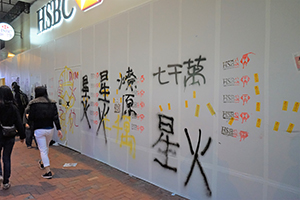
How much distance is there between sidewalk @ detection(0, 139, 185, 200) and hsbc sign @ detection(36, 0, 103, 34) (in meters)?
4.20

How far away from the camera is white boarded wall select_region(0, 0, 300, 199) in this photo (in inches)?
108

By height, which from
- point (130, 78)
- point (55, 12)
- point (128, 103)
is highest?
point (55, 12)

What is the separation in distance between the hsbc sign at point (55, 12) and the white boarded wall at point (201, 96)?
3.07 ft

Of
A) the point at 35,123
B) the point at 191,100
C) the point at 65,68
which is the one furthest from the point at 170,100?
the point at 65,68

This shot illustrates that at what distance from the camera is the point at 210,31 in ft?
11.0


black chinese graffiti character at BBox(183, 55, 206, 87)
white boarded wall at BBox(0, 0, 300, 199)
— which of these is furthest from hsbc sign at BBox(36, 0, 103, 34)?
black chinese graffiti character at BBox(183, 55, 206, 87)

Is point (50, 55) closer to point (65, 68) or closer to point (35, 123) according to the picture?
point (65, 68)

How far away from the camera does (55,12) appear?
8141 mm

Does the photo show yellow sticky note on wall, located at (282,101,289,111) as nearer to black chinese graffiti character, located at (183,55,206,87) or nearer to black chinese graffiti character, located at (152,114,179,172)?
black chinese graffiti character, located at (183,55,206,87)

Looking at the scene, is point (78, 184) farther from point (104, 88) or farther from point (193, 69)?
point (193, 69)

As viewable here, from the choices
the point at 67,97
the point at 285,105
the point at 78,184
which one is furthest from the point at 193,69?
the point at 67,97

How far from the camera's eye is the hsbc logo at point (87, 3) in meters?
5.96

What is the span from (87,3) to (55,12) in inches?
100

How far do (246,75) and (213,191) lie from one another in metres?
1.75
